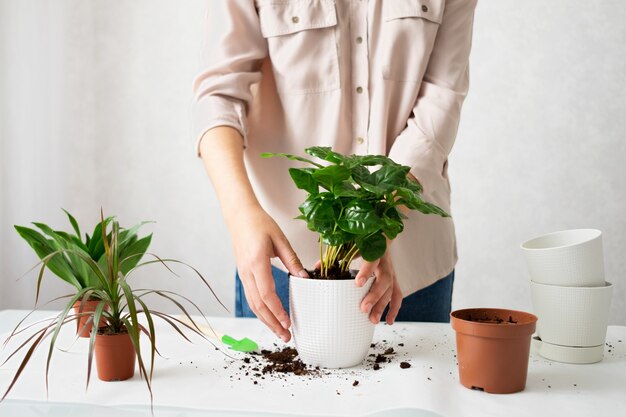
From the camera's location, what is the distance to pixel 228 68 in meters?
1.30

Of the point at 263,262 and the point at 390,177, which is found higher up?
the point at 390,177

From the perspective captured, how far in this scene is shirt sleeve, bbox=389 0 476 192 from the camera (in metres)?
1.26

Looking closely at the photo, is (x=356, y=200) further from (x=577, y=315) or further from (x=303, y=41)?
(x=303, y=41)

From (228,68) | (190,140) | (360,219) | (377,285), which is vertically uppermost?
(228,68)

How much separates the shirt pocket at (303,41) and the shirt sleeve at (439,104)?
0.66 feet

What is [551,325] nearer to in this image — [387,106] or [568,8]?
[387,106]

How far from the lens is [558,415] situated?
2.50 feet

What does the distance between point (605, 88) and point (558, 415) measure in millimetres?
2473

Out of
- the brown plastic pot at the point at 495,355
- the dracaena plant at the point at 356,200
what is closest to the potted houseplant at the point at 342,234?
the dracaena plant at the point at 356,200

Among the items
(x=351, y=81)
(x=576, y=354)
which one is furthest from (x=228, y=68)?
(x=576, y=354)

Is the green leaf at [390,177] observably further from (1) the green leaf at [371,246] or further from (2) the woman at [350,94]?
(2) the woman at [350,94]

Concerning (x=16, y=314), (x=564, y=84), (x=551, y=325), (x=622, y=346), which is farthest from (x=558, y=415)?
(x=564, y=84)

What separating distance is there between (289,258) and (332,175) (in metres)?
0.19

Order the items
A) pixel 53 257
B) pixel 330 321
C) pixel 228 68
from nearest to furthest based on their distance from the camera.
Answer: pixel 330 321 < pixel 53 257 < pixel 228 68
